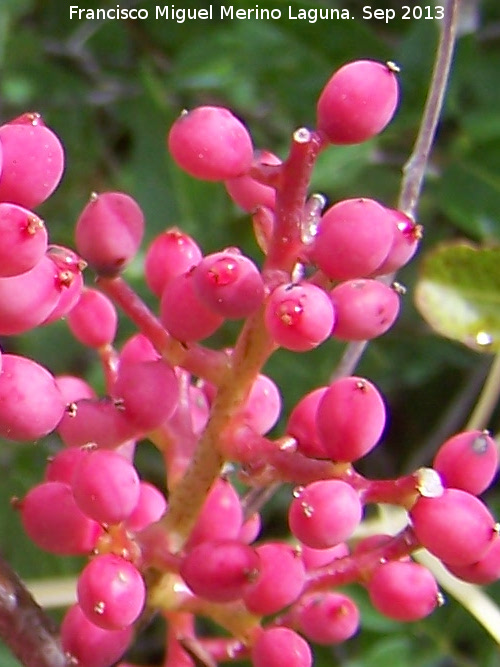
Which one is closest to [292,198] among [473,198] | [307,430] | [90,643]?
[307,430]

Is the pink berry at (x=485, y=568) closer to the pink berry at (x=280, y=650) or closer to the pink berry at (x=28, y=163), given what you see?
the pink berry at (x=280, y=650)

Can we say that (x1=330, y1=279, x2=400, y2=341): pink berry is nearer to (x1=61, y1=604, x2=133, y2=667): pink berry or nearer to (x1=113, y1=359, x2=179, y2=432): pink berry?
(x1=113, y1=359, x2=179, y2=432): pink berry

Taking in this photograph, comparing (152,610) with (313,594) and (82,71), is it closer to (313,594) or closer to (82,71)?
(313,594)

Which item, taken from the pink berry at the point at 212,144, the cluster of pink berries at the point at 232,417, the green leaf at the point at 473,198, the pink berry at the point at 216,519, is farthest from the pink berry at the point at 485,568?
the green leaf at the point at 473,198

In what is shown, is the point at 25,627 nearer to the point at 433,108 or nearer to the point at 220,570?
the point at 220,570

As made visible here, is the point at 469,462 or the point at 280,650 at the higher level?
the point at 469,462
